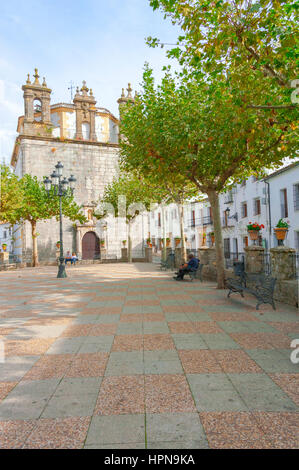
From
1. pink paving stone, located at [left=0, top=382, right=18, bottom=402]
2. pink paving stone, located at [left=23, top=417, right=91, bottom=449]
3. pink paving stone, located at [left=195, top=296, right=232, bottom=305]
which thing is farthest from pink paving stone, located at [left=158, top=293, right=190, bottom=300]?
pink paving stone, located at [left=23, top=417, right=91, bottom=449]

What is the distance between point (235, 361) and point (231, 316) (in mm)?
2604

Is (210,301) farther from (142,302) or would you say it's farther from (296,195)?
(296,195)

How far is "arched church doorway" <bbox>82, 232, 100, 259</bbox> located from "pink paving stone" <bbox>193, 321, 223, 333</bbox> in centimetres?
2800

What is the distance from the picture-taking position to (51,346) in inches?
199

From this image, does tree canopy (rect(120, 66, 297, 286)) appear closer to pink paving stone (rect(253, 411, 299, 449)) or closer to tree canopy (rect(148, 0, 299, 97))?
tree canopy (rect(148, 0, 299, 97))

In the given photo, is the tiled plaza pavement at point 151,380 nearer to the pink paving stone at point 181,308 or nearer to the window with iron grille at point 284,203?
the pink paving stone at point 181,308

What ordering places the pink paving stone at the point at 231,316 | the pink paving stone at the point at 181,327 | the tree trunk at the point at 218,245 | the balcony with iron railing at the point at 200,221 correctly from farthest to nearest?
1. the balcony with iron railing at the point at 200,221
2. the tree trunk at the point at 218,245
3. the pink paving stone at the point at 231,316
4. the pink paving stone at the point at 181,327

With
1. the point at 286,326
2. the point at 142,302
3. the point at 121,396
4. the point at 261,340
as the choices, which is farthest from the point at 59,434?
the point at 142,302

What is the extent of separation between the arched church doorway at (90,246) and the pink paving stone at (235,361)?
29629 mm

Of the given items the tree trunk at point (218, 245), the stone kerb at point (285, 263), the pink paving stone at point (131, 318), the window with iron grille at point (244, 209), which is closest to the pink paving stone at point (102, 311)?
the pink paving stone at point (131, 318)

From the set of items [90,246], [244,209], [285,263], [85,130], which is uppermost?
[85,130]

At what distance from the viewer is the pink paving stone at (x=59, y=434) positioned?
8.34 ft

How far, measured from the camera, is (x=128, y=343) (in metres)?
5.05
